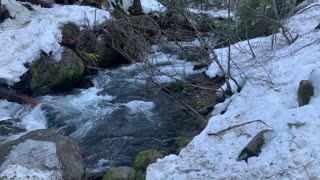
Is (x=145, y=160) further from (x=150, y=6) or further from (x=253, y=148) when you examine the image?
(x=150, y=6)

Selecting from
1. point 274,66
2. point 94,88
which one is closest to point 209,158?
point 274,66

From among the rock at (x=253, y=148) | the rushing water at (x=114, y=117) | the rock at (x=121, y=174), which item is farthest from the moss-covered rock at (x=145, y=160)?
the rock at (x=253, y=148)

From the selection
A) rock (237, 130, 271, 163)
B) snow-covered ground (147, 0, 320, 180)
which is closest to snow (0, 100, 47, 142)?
snow-covered ground (147, 0, 320, 180)

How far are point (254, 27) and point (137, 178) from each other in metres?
5.03

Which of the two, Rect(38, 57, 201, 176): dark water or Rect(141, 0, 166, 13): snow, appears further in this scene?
Rect(141, 0, 166, 13): snow

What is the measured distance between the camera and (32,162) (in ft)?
18.1

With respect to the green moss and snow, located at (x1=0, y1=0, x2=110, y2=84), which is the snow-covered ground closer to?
the green moss

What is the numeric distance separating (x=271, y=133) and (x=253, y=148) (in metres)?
0.30

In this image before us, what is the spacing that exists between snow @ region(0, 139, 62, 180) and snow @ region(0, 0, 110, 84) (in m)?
3.50

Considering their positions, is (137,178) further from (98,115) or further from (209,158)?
(98,115)

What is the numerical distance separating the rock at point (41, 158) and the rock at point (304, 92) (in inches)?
113

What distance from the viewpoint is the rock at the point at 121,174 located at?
565 centimetres

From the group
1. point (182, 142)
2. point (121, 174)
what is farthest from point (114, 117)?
point (121, 174)

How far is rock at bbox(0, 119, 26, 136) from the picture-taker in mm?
7660
